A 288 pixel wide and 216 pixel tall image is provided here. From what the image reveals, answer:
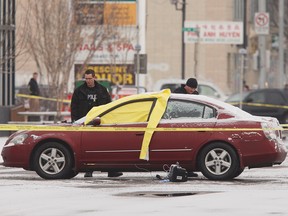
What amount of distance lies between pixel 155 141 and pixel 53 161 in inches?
61.9

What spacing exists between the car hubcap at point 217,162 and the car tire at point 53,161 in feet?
6.66

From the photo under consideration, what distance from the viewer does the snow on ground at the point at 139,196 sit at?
14.0 m

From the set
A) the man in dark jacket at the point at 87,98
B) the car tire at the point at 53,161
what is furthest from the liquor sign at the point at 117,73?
the car tire at the point at 53,161

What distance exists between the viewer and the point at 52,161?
62.9ft

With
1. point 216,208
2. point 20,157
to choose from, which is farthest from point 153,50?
point 216,208

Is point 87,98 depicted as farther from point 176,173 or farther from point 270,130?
point 270,130

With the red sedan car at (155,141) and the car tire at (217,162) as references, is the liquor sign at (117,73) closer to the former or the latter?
the red sedan car at (155,141)

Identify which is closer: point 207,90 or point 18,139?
point 18,139

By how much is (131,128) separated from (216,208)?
194 inches

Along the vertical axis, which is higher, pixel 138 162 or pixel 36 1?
pixel 36 1

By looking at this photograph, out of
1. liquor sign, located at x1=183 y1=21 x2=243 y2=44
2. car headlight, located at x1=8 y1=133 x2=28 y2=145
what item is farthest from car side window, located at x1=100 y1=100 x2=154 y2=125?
liquor sign, located at x1=183 y1=21 x2=243 y2=44

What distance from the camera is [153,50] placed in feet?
241

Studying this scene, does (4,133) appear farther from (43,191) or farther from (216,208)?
(216,208)

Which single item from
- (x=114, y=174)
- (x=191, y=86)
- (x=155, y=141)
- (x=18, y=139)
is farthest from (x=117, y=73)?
(x=155, y=141)
